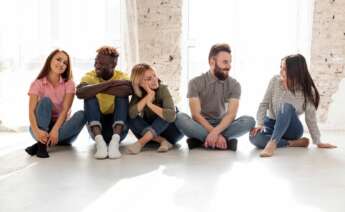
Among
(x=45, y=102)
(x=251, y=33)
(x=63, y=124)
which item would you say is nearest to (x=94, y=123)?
(x=63, y=124)

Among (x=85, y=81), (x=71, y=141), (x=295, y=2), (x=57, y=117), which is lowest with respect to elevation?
(x=71, y=141)

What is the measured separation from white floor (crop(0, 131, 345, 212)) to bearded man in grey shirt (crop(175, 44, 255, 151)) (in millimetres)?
139

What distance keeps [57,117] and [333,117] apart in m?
3.05

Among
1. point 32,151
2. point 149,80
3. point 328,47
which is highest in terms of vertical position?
point 328,47

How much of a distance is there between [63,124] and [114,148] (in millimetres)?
518

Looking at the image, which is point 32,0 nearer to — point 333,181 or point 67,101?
point 67,101

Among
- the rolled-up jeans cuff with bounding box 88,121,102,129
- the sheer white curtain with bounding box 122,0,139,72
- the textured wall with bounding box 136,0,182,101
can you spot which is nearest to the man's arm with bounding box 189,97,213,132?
the rolled-up jeans cuff with bounding box 88,121,102,129

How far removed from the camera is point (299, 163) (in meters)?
3.12

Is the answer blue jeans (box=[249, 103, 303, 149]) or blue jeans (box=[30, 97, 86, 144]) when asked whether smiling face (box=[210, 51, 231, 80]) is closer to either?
blue jeans (box=[249, 103, 303, 149])

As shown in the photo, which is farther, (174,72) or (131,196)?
(174,72)

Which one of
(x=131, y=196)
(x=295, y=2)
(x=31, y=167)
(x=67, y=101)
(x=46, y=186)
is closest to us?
(x=131, y=196)

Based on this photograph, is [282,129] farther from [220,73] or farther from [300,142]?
[220,73]

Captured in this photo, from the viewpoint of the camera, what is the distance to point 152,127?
358 centimetres

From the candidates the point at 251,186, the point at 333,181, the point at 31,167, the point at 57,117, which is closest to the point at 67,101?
the point at 57,117
